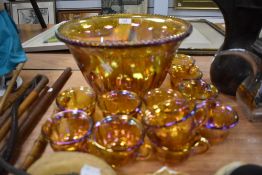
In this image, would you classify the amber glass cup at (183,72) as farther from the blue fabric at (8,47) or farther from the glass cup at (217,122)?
the blue fabric at (8,47)

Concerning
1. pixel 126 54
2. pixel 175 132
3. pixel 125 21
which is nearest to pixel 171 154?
pixel 175 132

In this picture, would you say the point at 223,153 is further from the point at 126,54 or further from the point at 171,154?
the point at 126,54

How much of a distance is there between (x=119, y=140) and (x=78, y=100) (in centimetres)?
11

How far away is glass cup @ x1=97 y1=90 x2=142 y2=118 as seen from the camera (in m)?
0.40

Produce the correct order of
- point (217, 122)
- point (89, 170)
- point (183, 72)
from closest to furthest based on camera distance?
1. point (89, 170)
2. point (217, 122)
3. point (183, 72)

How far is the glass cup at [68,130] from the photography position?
333mm

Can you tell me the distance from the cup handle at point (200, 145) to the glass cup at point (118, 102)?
82mm

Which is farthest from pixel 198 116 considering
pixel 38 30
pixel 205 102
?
pixel 38 30

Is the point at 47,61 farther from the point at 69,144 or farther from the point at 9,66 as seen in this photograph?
the point at 69,144

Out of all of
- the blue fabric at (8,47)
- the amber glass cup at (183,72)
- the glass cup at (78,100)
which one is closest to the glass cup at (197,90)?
the amber glass cup at (183,72)

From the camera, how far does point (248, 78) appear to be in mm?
440

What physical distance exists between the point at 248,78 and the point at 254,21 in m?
0.09

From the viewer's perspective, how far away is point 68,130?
1.20 ft

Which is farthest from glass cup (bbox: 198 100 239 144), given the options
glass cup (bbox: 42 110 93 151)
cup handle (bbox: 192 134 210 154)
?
glass cup (bbox: 42 110 93 151)
